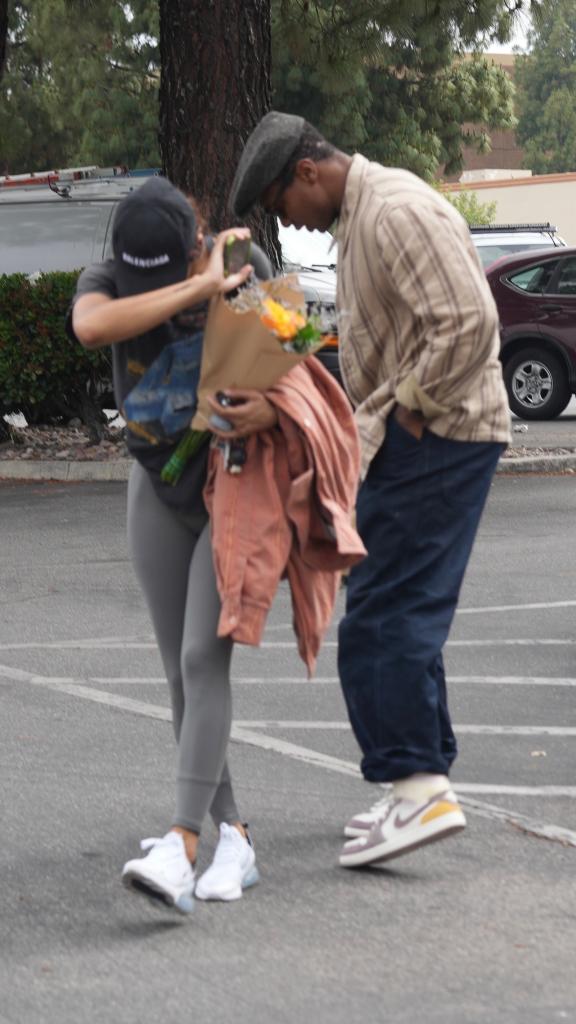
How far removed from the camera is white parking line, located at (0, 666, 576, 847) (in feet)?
17.2

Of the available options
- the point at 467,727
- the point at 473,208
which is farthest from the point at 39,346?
the point at 473,208

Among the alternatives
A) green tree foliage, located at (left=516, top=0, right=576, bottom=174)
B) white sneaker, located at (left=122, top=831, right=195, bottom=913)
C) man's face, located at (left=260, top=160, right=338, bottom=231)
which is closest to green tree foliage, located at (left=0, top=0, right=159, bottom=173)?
man's face, located at (left=260, top=160, right=338, bottom=231)

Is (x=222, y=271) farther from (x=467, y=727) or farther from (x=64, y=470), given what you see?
(x=64, y=470)

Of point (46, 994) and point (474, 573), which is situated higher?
point (46, 994)

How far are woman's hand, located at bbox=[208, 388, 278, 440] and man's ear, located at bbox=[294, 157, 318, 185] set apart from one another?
598mm

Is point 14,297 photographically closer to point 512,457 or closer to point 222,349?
point 512,457

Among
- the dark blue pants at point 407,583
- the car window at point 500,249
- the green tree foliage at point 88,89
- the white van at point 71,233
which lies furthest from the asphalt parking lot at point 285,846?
the green tree foliage at point 88,89

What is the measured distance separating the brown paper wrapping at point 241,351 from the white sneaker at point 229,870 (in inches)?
41.5

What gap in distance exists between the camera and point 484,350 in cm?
464

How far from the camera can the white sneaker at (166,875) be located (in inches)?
172

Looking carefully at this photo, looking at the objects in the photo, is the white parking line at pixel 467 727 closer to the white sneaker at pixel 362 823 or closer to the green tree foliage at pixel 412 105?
the white sneaker at pixel 362 823

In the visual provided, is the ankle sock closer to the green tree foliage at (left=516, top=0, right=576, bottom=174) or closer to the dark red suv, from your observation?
the dark red suv

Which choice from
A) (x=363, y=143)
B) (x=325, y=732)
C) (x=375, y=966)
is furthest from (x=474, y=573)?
(x=363, y=143)

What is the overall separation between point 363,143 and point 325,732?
36335 millimetres
